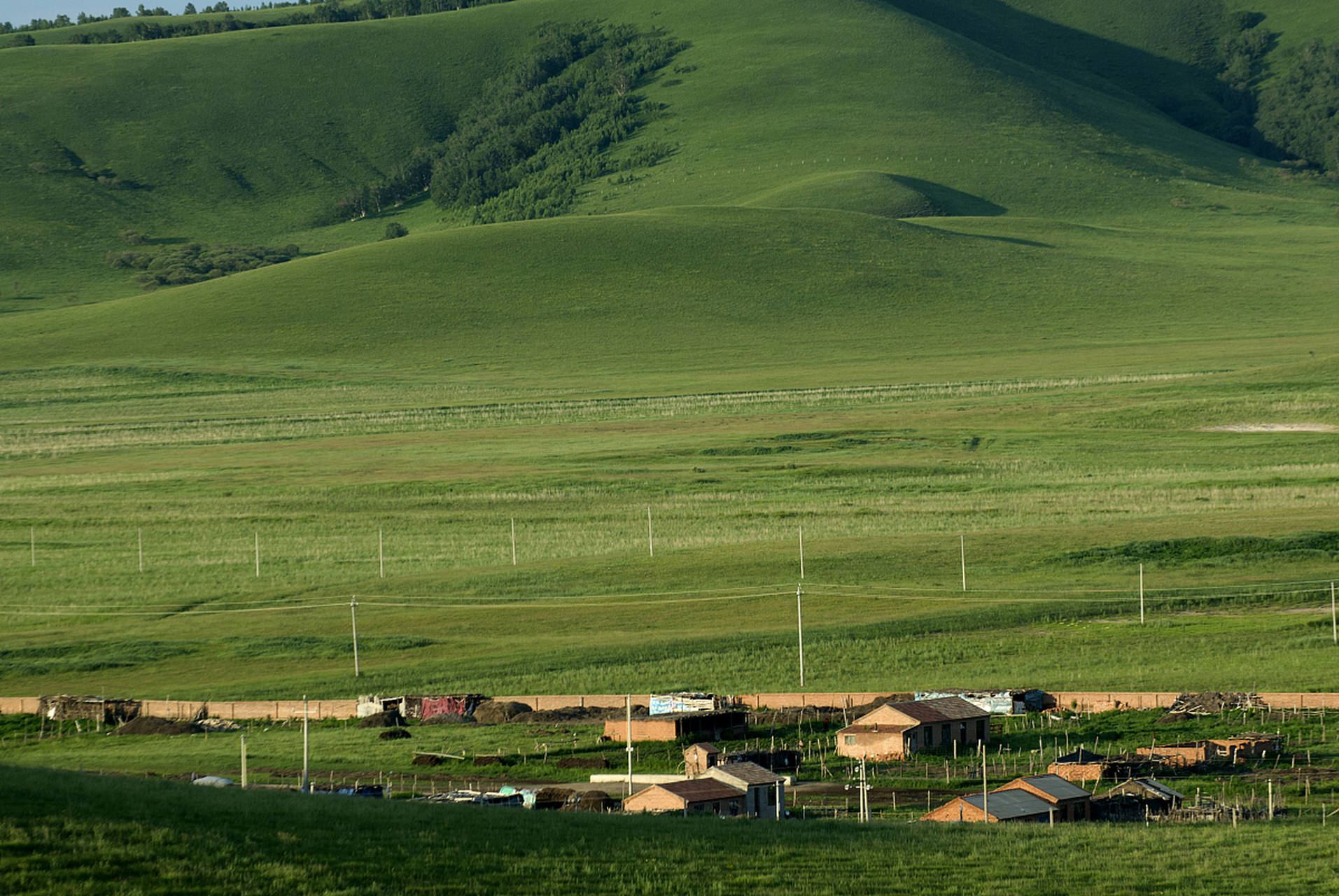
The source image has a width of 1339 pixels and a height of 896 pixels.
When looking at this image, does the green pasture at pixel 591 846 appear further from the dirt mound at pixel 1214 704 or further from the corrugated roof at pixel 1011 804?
the dirt mound at pixel 1214 704

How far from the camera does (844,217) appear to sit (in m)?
174

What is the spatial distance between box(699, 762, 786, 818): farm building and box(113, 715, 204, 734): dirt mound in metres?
16.8

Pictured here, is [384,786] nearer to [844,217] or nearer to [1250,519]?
[1250,519]

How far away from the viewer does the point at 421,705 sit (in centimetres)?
4584

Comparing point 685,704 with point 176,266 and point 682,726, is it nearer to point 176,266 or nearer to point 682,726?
point 682,726

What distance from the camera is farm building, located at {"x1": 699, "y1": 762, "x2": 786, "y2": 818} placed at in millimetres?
35000

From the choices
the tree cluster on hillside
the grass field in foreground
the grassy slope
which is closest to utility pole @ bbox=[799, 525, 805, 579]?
the grassy slope

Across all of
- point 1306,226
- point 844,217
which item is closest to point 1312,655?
point 844,217

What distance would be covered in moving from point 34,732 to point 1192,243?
156 m

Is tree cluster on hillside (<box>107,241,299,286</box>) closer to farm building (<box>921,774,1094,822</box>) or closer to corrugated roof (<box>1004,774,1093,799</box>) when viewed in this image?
corrugated roof (<box>1004,774,1093,799</box>)

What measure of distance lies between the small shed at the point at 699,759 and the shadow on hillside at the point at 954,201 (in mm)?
156945

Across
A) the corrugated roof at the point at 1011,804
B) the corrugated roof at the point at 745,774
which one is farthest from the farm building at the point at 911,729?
the corrugated roof at the point at 1011,804

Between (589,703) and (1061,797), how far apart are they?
15.9m

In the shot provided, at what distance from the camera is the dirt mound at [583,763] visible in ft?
131
